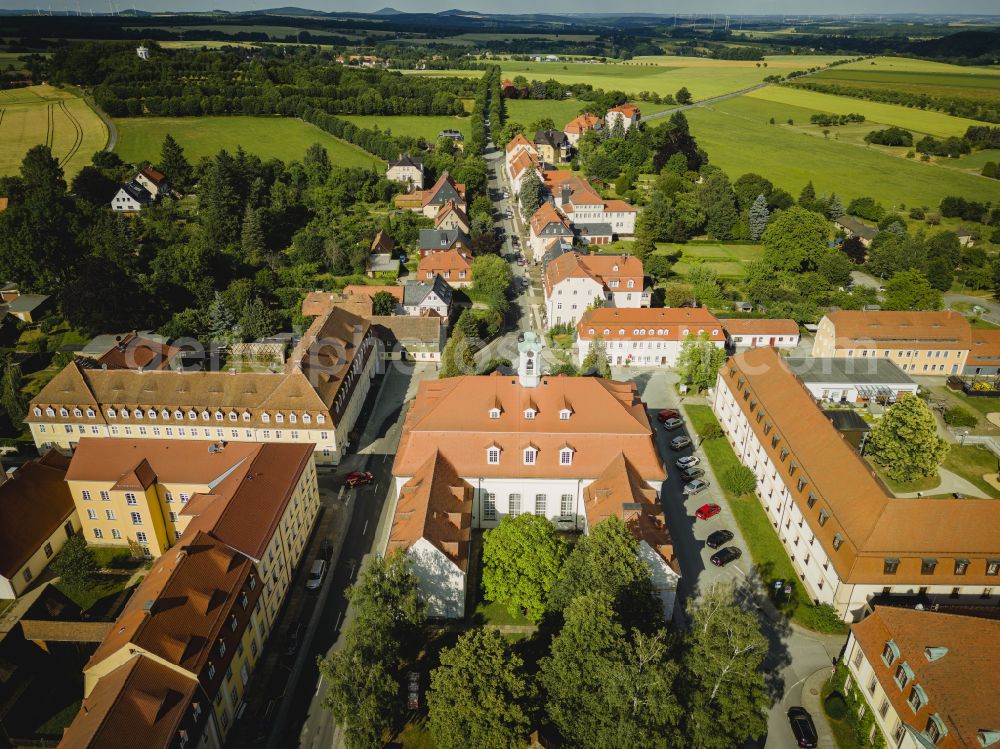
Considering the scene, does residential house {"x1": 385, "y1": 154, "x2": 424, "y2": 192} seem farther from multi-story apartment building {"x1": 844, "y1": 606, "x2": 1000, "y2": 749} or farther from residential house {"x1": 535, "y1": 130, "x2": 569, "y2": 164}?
multi-story apartment building {"x1": 844, "y1": 606, "x2": 1000, "y2": 749}

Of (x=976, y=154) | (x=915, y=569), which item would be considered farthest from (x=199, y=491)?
(x=976, y=154)

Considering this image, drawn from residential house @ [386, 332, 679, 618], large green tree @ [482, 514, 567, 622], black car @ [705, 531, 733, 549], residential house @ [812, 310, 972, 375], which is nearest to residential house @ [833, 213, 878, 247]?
residential house @ [812, 310, 972, 375]

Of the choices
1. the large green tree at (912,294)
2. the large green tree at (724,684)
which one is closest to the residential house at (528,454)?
the large green tree at (724,684)

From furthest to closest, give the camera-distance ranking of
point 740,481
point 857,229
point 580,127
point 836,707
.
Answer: point 580,127 < point 857,229 < point 740,481 < point 836,707

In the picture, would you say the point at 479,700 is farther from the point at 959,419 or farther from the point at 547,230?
the point at 547,230

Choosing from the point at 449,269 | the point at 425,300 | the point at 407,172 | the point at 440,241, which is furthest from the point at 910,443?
the point at 407,172

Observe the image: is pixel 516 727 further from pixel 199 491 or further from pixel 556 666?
A: pixel 199 491
